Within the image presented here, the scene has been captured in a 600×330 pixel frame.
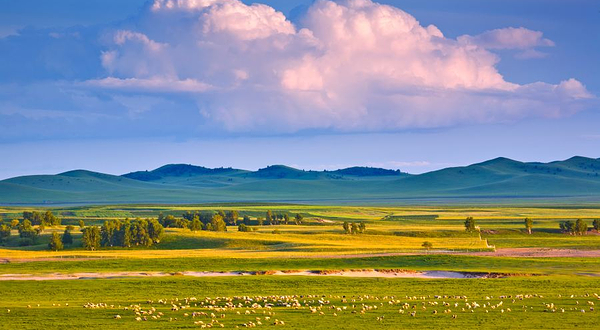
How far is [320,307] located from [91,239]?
179 feet

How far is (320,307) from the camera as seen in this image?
127 ft

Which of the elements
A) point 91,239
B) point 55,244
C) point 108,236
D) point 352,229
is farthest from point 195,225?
point 55,244

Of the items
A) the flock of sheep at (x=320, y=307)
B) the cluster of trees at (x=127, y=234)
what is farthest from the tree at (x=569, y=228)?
the flock of sheep at (x=320, y=307)

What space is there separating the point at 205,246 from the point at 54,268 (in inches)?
1040

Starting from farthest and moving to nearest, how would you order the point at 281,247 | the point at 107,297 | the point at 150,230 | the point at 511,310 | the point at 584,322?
the point at 150,230 < the point at 281,247 < the point at 107,297 < the point at 511,310 < the point at 584,322

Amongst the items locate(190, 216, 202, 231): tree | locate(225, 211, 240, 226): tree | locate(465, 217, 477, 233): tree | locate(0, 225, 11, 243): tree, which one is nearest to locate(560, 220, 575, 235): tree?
locate(465, 217, 477, 233): tree

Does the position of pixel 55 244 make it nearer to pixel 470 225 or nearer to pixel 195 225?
pixel 195 225

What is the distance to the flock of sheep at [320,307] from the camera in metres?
35.6

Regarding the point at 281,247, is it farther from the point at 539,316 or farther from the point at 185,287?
the point at 539,316

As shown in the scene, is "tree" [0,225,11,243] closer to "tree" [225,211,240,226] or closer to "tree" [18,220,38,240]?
"tree" [18,220,38,240]

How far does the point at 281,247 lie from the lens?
85.2 meters

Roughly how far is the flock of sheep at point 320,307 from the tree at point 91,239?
4785cm

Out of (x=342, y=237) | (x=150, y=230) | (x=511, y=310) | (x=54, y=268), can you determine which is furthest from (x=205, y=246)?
(x=511, y=310)

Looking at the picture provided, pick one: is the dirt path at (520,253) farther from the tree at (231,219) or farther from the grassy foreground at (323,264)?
the tree at (231,219)
